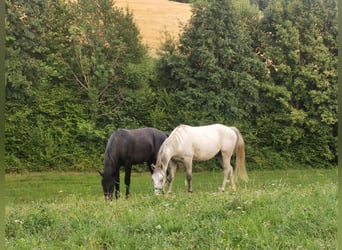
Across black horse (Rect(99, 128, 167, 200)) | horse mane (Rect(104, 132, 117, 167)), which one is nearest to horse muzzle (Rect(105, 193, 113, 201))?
black horse (Rect(99, 128, 167, 200))

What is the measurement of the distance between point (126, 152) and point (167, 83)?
9.32 metres

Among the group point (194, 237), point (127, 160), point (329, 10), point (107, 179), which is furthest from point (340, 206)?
point (329, 10)

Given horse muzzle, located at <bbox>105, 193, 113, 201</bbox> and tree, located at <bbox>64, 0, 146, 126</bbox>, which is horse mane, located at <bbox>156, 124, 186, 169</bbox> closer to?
horse muzzle, located at <bbox>105, 193, 113, 201</bbox>

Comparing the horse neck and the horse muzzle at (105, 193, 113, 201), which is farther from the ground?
the horse neck

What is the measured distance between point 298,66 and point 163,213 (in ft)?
49.2

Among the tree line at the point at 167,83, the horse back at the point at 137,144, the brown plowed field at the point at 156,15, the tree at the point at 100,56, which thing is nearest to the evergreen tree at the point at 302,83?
the tree line at the point at 167,83

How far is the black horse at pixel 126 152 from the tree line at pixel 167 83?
6849mm

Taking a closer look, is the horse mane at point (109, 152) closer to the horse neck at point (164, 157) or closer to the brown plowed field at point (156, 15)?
the horse neck at point (164, 157)

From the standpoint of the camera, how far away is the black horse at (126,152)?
28.7ft

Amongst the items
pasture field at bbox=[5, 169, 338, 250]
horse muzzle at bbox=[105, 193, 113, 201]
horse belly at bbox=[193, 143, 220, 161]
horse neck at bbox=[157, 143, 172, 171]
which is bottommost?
horse muzzle at bbox=[105, 193, 113, 201]

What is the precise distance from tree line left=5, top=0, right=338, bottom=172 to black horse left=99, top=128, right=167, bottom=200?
22.5 feet

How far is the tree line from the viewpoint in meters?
16.5

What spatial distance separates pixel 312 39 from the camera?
60.9 feet

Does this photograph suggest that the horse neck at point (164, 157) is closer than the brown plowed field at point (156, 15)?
Yes
